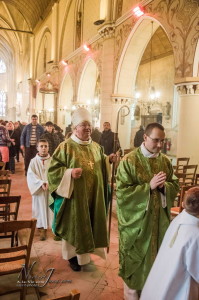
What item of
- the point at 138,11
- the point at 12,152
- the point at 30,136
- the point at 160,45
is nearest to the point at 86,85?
the point at 160,45

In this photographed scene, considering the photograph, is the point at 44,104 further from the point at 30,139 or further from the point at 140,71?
the point at 30,139

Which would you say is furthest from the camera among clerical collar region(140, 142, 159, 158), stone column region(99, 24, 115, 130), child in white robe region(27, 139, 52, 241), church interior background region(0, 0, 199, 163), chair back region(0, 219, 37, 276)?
stone column region(99, 24, 115, 130)

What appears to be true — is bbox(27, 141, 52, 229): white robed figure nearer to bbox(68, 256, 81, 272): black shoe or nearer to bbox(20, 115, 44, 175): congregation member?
bbox(68, 256, 81, 272): black shoe

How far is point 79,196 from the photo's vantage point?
11.4 ft

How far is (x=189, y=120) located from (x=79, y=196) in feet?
15.9

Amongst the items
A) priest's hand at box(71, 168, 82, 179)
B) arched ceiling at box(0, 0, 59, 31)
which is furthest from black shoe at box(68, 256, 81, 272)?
arched ceiling at box(0, 0, 59, 31)

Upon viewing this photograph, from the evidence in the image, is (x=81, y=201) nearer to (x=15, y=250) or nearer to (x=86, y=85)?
(x=15, y=250)

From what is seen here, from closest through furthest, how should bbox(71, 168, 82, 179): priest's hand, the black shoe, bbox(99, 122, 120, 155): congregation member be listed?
bbox(71, 168, 82, 179): priest's hand
the black shoe
bbox(99, 122, 120, 155): congregation member

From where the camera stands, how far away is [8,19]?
91.8 feet

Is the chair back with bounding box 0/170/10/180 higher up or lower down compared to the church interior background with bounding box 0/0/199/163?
lower down

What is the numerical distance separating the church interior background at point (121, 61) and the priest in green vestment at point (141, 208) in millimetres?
4910

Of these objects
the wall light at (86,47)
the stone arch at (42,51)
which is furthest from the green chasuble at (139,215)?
the stone arch at (42,51)

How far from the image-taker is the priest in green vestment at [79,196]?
3404 millimetres

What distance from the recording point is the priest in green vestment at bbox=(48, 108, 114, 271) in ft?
11.2
